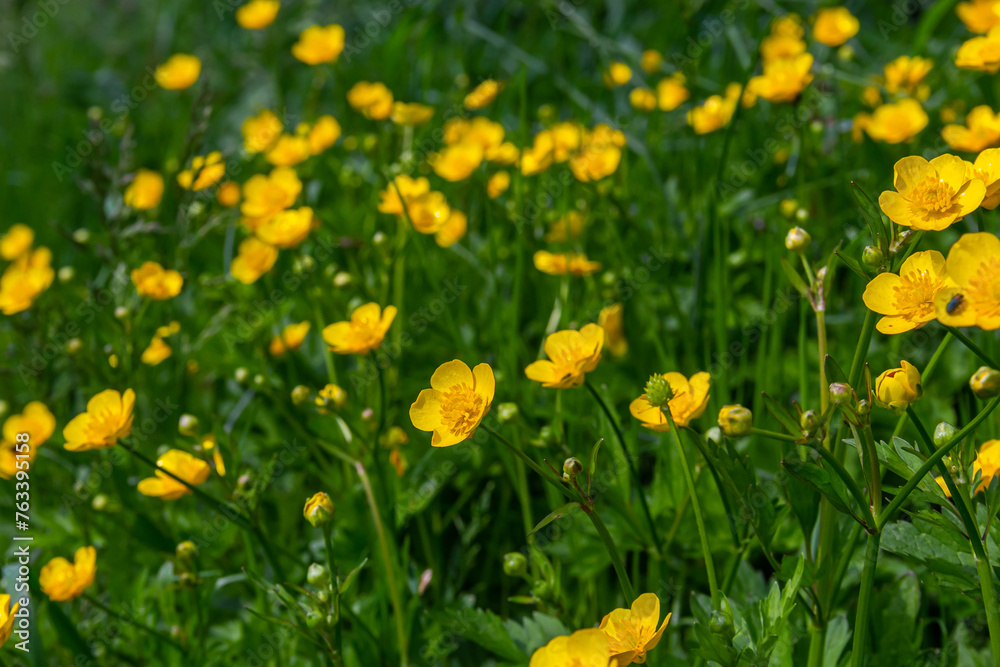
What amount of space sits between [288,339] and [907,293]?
132 centimetres

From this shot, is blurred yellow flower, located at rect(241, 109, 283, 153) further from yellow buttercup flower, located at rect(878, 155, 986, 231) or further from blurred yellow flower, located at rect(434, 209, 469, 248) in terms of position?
yellow buttercup flower, located at rect(878, 155, 986, 231)

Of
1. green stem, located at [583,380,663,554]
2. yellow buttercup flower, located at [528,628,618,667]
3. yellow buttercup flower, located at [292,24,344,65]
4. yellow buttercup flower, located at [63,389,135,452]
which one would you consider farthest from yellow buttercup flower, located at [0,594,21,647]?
yellow buttercup flower, located at [292,24,344,65]

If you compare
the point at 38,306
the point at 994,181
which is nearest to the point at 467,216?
the point at 38,306

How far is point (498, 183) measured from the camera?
7.33 feet

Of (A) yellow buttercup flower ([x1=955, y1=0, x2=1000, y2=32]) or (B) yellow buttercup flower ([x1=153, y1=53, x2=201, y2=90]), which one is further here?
(B) yellow buttercup flower ([x1=153, y1=53, x2=201, y2=90])

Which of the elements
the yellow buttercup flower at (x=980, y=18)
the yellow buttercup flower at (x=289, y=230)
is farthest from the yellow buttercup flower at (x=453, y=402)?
the yellow buttercup flower at (x=980, y=18)

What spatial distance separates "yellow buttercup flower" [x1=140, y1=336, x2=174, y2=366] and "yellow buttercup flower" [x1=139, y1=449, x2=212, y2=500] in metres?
0.54

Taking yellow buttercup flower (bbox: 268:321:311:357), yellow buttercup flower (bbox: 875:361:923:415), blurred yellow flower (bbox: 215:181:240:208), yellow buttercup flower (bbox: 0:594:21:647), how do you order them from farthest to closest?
blurred yellow flower (bbox: 215:181:240:208) → yellow buttercup flower (bbox: 268:321:311:357) → yellow buttercup flower (bbox: 0:594:21:647) → yellow buttercup flower (bbox: 875:361:923:415)

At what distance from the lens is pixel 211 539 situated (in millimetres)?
1592

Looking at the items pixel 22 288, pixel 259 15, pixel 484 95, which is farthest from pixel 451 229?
pixel 259 15

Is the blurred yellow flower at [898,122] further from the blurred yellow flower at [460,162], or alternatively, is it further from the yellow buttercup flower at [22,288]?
the yellow buttercup flower at [22,288]

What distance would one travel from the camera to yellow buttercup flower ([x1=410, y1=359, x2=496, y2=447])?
3.48 feet

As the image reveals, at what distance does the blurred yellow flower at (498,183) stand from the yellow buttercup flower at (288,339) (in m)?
0.59

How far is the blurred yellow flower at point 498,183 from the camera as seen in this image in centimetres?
214
